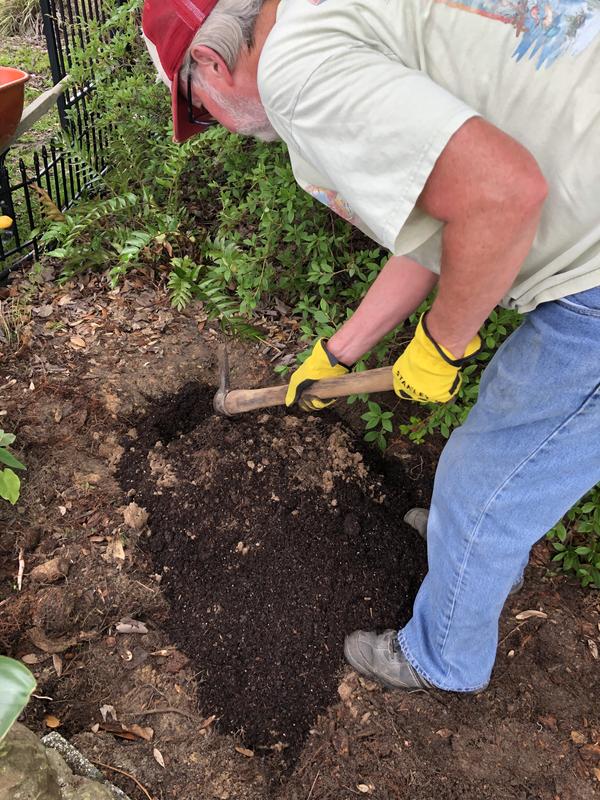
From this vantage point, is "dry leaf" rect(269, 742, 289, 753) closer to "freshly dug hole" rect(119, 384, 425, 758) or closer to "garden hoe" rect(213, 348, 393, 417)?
"freshly dug hole" rect(119, 384, 425, 758)

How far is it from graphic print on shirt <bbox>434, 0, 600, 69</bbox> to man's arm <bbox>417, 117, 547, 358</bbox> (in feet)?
0.84

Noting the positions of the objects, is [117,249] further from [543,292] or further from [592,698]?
[592,698]

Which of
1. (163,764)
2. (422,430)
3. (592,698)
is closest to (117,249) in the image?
(422,430)

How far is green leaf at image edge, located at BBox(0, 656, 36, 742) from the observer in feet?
4.30

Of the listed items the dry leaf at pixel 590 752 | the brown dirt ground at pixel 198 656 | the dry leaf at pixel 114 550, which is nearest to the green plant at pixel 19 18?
the brown dirt ground at pixel 198 656

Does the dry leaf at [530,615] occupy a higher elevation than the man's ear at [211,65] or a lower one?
lower

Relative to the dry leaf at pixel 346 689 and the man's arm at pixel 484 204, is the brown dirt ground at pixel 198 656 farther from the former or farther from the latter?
the man's arm at pixel 484 204

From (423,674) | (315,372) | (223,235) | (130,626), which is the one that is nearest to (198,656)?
(130,626)

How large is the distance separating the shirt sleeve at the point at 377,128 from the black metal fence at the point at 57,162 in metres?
2.79

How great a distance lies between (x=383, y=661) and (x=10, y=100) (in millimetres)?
3549

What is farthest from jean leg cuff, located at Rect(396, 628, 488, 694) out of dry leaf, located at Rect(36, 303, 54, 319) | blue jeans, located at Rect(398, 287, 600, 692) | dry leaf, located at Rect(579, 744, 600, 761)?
dry leaf, located at Rect(36, 303, 54, 319)

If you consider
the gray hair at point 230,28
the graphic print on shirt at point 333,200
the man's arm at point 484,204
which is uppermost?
the gray hair at point 230,28

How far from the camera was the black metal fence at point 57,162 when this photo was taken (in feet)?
12.1

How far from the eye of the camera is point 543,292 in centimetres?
158
